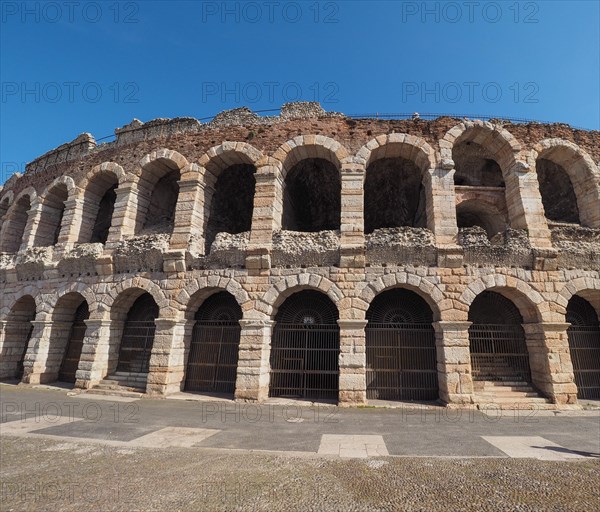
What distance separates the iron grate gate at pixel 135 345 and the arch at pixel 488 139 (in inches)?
472

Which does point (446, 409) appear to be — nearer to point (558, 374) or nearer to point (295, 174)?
point (558, 374)

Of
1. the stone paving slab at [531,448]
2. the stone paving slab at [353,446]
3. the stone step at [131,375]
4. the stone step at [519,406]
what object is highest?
the stone step at [131,375]

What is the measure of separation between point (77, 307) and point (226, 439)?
404 inches

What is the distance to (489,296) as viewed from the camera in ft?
36.1

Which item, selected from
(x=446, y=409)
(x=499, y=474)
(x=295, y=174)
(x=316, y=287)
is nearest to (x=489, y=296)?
(x=446, y=409)

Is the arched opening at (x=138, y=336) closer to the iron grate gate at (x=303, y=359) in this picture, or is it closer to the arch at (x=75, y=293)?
the arch at (x=75, y=293)

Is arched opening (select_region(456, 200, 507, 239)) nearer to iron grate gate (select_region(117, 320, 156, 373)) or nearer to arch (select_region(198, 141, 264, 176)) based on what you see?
arch (select_region(198, 141, 264, 176))

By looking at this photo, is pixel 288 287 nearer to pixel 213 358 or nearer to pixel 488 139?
pixel 213 358

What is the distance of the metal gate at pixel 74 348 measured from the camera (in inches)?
480

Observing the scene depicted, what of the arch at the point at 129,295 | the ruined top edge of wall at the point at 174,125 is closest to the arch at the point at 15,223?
the ruined top edge of wall at the point at 174,125

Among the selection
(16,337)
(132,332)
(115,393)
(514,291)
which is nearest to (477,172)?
(514,291)

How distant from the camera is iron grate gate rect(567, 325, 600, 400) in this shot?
10094 mm

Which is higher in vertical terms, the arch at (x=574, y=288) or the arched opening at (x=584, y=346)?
the arch at (x=574, y=288)

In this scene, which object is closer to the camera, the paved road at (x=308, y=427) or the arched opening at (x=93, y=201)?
the paved road at (x=308, y=427)
